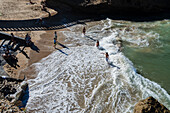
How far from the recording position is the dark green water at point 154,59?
13.5 metres

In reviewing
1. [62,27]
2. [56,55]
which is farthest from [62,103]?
[62,27]

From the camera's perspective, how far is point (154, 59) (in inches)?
629

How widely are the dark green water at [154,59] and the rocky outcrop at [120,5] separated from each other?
7783mm

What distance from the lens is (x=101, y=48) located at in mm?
18047

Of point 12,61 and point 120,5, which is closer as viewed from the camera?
point 12,61

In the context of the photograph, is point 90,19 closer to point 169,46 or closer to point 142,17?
point 142,17

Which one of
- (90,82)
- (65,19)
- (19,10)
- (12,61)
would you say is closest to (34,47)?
(12,61)

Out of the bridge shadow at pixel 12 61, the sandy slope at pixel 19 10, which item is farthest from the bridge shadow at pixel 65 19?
the bridge shadow at pixel 12 61

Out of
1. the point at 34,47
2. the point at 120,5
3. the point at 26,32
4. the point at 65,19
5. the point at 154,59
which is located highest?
the point at 120,5

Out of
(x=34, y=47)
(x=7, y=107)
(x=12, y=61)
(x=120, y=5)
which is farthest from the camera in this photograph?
(x=120, y=5)

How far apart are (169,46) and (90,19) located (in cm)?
1264

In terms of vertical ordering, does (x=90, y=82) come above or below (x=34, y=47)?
below

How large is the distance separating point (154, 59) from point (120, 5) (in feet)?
46.4

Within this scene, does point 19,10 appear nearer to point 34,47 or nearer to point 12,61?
point 34,47
